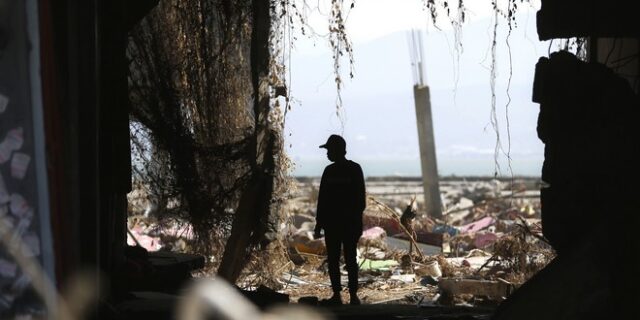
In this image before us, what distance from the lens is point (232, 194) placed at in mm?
11117

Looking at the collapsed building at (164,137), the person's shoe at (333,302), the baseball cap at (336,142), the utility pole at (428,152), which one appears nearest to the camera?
the collapsed building at (164,137)

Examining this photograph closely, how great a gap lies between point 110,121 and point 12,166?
1.83 m

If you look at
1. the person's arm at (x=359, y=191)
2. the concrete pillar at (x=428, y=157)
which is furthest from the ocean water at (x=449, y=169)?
the person's arm at (x=359, y=191)

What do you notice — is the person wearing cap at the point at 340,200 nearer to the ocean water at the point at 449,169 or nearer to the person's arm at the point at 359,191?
the person's arm at the point at 359,191

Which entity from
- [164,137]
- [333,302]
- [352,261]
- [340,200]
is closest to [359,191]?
[340,200]

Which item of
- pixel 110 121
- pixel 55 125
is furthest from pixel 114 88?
pixel 55 125

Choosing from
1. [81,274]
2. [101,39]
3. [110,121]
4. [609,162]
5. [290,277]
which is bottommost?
[290,277]

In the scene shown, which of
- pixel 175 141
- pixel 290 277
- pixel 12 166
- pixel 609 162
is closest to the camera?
pixel 12 166

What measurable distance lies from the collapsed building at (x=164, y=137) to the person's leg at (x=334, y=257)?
154 centimetres

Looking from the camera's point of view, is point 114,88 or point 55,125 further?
point 114,88

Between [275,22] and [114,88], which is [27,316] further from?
[275,22]

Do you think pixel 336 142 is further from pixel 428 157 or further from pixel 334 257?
pixel 428 157

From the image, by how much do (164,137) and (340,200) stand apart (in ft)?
6.98

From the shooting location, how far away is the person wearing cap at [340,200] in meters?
10.1
